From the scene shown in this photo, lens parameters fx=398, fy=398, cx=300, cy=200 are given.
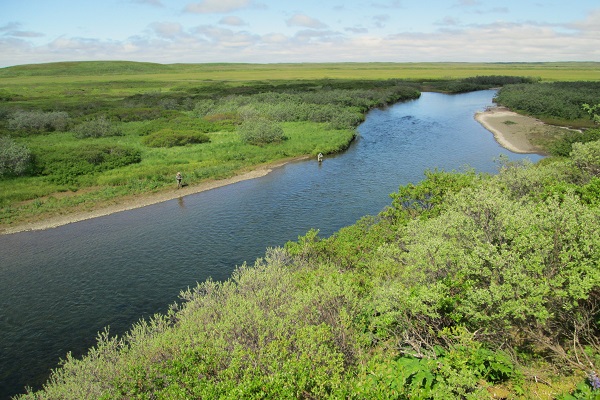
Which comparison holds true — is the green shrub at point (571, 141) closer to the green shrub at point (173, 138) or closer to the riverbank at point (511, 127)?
the riverbank at point (511, 127)

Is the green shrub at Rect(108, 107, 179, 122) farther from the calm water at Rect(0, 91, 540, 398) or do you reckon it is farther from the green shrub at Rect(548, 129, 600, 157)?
the green shrub at Rect(548, 129, 600, 157)

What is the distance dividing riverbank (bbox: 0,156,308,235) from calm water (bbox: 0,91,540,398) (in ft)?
4.37

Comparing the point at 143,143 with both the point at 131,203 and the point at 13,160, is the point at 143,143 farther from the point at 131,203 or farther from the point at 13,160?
the point at 131,203

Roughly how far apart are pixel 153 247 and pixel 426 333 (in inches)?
1042

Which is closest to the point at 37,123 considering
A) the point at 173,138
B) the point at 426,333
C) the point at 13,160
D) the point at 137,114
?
the point at 137,114

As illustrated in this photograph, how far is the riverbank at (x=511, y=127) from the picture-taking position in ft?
234

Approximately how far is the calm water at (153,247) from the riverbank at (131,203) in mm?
1333

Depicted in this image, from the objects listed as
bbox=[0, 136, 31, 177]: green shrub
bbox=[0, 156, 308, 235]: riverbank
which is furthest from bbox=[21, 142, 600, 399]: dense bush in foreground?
bbox=[0, 136, 31, 177]: green shrub

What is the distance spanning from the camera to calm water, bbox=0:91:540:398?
2502 cm

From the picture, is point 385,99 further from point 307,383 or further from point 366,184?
point 307,383

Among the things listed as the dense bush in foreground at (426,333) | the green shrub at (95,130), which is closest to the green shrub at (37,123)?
the green shrub at (95,130)

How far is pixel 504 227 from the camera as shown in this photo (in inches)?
671

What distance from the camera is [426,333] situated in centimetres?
1664

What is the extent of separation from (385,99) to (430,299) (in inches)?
4835
